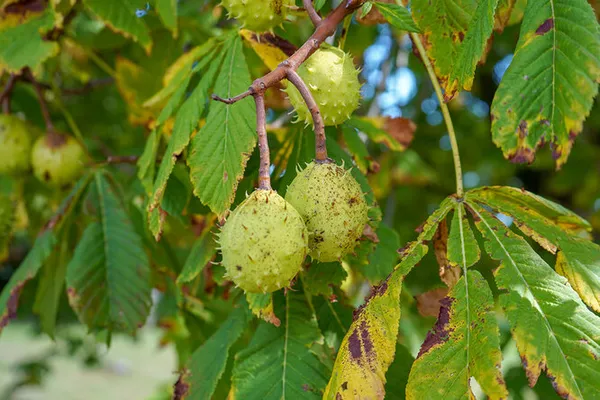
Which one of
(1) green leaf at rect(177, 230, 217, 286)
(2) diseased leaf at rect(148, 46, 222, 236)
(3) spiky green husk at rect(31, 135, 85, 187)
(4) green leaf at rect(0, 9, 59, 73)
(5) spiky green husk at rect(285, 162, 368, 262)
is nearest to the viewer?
(5) spiky green husk at rect(285, 162, 368, 262)

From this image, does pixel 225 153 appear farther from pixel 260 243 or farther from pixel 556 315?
pixel 556 315

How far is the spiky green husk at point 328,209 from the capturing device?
3.34 ft

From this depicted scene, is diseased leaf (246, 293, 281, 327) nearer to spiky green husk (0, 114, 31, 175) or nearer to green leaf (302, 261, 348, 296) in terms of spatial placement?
green leaf (302, 261, 348, 296)

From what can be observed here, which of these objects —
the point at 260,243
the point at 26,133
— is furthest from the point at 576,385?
the point at 26,133

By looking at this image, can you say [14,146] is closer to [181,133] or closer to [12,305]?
[12,305]

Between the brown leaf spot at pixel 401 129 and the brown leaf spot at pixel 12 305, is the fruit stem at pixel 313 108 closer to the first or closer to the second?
the brown leaf spot at pixel 401 129

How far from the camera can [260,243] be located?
0.95 m

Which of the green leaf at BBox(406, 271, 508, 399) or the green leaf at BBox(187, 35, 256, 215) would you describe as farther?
the green leaf at BBox(187, 35, 256, 215)


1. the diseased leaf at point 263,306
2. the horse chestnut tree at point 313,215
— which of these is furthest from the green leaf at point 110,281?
the diseased leaf at point 263,306

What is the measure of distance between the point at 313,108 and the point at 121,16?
1018mm

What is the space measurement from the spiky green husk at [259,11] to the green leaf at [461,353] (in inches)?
25.8

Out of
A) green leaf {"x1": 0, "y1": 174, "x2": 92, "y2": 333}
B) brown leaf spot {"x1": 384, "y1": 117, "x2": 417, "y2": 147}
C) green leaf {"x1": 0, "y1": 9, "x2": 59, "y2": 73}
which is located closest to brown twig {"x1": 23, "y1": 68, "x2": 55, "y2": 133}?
green leaf {"x1": 0, "y1": 9, "x2": 59, "y2": 73}

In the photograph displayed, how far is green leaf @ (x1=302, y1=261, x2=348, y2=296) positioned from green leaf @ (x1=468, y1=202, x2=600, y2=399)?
33cm

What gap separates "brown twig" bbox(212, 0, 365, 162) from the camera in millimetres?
973
